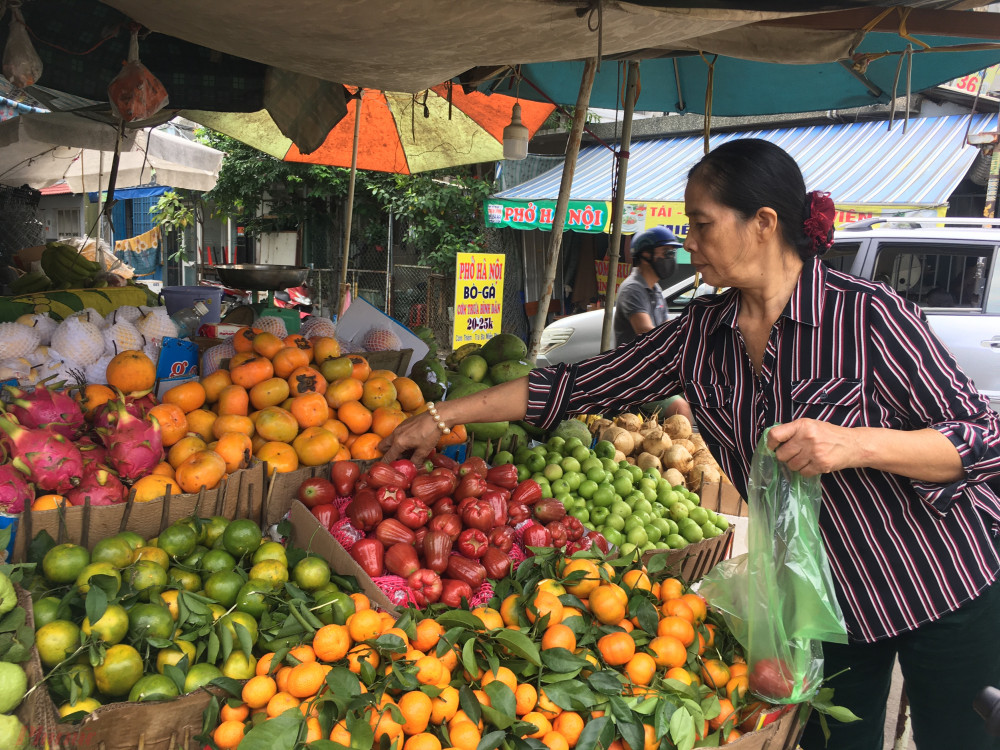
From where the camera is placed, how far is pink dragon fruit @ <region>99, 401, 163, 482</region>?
6.95 feet

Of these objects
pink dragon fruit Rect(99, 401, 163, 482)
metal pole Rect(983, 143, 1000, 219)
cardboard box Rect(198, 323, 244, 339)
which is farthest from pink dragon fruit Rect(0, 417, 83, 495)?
metal pole Rect(983, 143, 1000, 219)

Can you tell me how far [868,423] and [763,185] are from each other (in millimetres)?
638

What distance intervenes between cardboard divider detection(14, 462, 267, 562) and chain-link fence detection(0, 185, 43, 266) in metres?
7.83

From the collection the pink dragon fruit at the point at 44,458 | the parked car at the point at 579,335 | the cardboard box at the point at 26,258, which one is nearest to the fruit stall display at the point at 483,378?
the pink dragon fruit at the point at 44,458

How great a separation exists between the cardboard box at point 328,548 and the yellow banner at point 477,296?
→ 17.0 ft

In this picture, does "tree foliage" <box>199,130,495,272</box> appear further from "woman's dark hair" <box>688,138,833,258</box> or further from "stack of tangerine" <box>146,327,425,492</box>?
"woman's dark hair" <box>688,138,833,258</box>

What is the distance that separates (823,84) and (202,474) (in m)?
5.22

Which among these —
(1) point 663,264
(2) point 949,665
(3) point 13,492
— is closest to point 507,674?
(2) point 949,665

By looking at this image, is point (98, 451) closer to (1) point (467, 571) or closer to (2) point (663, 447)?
(1) point (467, 571)

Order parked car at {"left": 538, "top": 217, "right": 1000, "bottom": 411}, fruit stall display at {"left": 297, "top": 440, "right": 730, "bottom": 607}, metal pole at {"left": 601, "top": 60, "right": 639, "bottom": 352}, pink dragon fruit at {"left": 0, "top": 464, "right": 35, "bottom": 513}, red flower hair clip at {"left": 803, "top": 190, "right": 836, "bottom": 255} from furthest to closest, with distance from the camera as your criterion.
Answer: parked car at {"left": 538, "top": 217, "right": 1000, "bottom": 411}, metal pole at {"left": 601, "top": 60, "right": 639, "bottom": 352}, fruit stall display at {"left": 297, "top": 440, "right": 730, "bottom": 607}, pink dragon fruit at {"left": 0, "top": 464, "right": 35, "bottom": 513}, red flower hair clip at {"left": 803, "top": 190, "right": 836, "bottom": 255}

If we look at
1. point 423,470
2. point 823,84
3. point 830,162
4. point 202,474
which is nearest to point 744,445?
point 423,470

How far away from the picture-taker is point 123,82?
2941 mm

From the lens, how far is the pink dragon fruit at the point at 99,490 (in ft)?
6.61

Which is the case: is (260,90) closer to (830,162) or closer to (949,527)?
(949,527)
